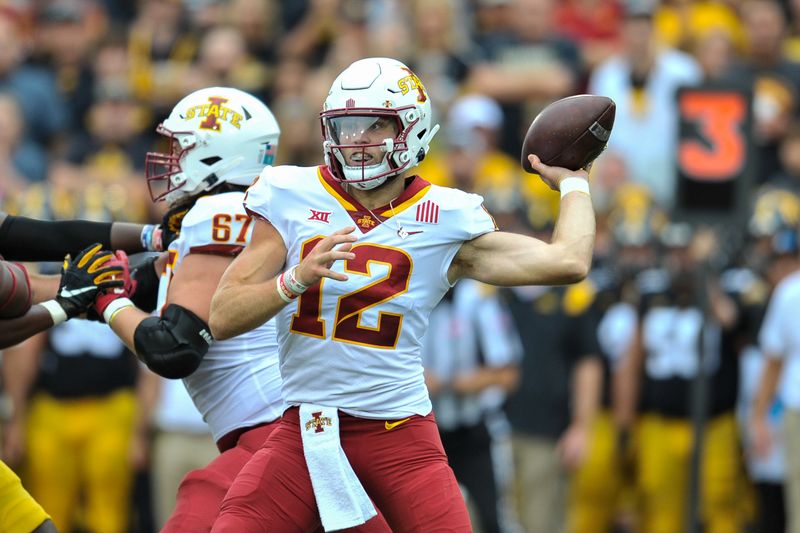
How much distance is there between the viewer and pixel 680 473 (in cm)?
1025

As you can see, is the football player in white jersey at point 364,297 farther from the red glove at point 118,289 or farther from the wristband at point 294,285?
the red glove at point 118,289

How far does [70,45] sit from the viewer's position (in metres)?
12.2

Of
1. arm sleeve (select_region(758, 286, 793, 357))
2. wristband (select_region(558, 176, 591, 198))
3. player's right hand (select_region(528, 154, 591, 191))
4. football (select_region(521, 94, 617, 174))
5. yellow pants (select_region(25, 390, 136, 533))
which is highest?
football (select_region(521, 94, 617, 174))

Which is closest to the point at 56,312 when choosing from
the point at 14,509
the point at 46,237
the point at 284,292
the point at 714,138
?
the point at 46,237

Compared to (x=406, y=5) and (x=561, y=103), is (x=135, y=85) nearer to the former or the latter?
(x=406, y=5)

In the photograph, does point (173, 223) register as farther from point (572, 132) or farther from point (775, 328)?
point (775, 328)

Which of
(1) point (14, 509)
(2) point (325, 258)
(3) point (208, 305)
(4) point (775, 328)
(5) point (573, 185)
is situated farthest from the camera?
(4) point (775, 328)

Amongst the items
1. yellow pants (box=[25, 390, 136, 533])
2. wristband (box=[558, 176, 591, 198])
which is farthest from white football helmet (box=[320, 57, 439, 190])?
yellow pants (box=[25, 390, 136, 533])

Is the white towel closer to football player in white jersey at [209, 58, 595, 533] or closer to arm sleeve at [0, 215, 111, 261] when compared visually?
football player in white jersey at [209, 58, 595, 533]

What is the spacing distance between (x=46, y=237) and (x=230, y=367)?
99 cm

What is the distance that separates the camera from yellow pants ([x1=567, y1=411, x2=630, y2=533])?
10414 millimetres

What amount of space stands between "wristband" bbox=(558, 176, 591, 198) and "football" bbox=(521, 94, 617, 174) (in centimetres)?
7

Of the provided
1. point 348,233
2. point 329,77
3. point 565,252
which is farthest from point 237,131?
point 329,77

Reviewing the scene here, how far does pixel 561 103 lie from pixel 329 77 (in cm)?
679
